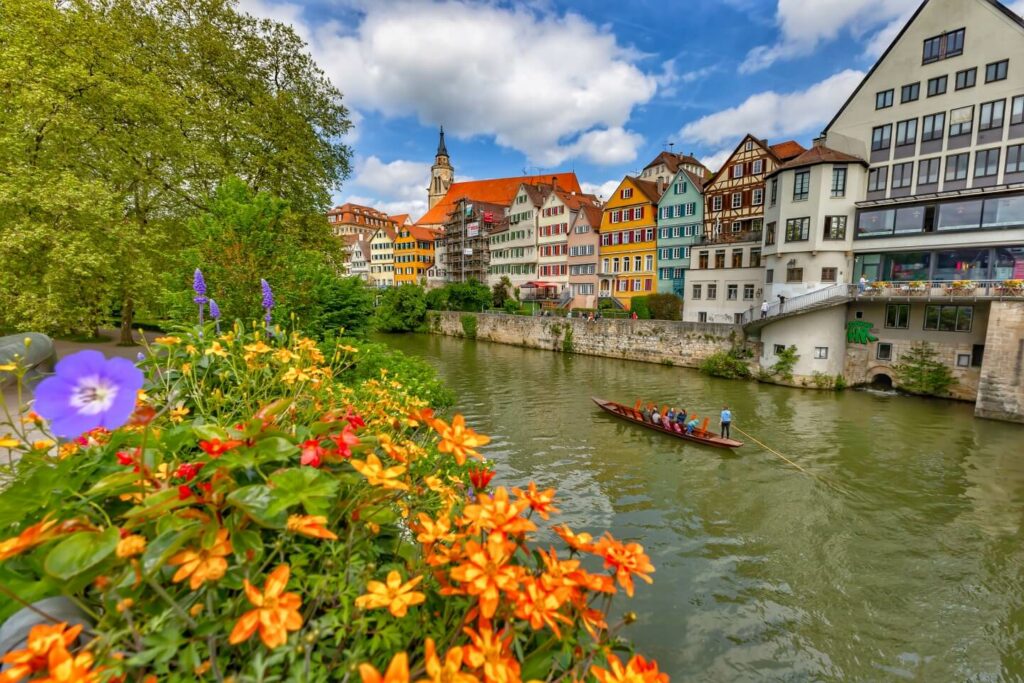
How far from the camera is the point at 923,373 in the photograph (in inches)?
966

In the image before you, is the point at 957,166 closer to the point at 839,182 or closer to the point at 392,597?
the point at 839,182

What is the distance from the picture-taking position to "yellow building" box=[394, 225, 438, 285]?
8431 centimetres

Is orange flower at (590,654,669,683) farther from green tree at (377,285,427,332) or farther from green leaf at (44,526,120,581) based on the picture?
green tree at (377,285,427,332)

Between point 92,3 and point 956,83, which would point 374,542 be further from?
point 956,83

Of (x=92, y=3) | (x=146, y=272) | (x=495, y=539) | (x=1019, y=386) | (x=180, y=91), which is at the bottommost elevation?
(x=1019, y=386)

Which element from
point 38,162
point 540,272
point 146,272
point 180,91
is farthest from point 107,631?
point 540,272

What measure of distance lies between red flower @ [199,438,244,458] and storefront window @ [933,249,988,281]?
3206cm

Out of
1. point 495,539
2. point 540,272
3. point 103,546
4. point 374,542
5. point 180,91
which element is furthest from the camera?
point 540,272

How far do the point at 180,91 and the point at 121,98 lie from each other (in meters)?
4.50

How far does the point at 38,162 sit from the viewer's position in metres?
14.3

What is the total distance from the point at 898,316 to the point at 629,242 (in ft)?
77.7

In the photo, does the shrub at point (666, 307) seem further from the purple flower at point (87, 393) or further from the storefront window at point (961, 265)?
the purple flower at point (87, 393)

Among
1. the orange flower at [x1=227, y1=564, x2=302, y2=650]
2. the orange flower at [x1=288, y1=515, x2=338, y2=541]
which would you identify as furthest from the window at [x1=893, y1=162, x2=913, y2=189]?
the orange flower at [x1=227, y1=564, x2=302, y2=650]

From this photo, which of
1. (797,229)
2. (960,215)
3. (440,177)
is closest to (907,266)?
(960,215)
